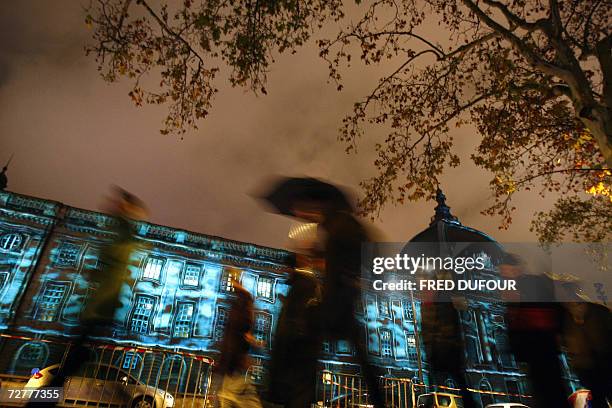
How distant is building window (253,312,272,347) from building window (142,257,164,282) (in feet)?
26.4

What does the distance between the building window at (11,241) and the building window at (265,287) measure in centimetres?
1621

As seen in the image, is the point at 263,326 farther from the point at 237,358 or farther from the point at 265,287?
the point at 237,358

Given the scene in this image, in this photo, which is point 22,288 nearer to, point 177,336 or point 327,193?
point 177,336

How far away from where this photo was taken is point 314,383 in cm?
376

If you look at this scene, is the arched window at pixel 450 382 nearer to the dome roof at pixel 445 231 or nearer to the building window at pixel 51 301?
the dome roof at pixel 445 231

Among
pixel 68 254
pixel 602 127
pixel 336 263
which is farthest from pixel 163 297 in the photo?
pixel 602 127

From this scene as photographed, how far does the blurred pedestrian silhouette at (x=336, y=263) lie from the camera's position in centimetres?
336

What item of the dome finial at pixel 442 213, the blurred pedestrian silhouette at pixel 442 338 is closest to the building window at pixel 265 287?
the blurred pedestrian silhouette at pixel 442 338

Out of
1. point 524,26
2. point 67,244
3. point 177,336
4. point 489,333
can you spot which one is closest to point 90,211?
point 67,244

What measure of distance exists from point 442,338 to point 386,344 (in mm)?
5127

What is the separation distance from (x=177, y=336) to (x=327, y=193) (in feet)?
77.5

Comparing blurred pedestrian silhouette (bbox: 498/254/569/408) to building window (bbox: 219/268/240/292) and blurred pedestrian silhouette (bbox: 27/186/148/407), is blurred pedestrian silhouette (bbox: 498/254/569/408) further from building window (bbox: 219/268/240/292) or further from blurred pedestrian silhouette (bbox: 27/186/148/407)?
building window (bbox: 219/268/240/292)

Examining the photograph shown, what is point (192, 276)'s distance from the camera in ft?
83.2

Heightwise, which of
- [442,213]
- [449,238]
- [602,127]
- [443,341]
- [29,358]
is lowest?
[29,358]
